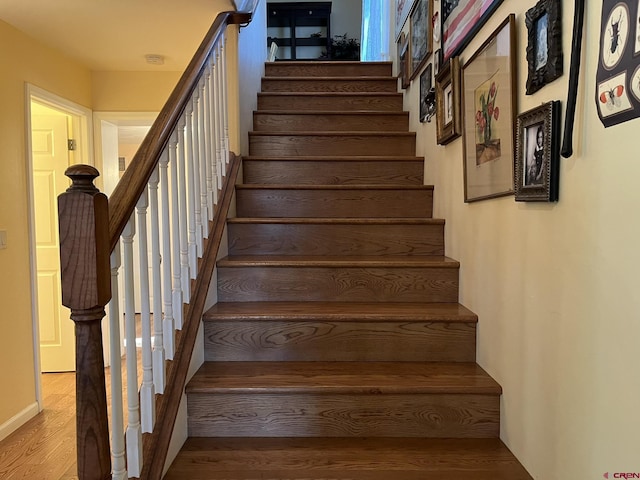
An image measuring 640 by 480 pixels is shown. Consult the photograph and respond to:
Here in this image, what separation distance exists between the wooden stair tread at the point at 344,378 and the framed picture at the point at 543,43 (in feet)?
3.10

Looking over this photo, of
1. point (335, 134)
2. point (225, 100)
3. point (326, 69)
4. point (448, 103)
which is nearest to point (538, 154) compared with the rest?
point (448, 103)

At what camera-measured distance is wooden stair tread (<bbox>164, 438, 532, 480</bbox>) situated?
1.25 m

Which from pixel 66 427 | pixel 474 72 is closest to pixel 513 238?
pixel 474 72

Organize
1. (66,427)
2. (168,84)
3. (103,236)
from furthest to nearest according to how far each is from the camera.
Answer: (168,84) → (66,427) → (103,236)

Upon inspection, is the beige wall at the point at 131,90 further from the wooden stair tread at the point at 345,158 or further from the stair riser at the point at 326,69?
the wooden stair tread at the point at 345,158

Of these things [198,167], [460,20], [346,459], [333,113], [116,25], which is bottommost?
[346,459]

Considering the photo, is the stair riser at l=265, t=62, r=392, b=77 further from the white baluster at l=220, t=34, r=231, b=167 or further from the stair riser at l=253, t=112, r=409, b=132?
the white baluster at l=220, t=34, r=231, b=167

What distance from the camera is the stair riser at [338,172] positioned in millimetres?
2504

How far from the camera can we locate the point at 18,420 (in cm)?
248

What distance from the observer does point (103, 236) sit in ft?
2.91

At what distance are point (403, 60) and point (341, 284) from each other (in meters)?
1.86

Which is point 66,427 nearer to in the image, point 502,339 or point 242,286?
point 242,286

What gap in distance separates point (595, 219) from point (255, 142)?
2.13 m

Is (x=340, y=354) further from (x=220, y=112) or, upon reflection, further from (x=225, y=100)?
(x=225, y=100)
